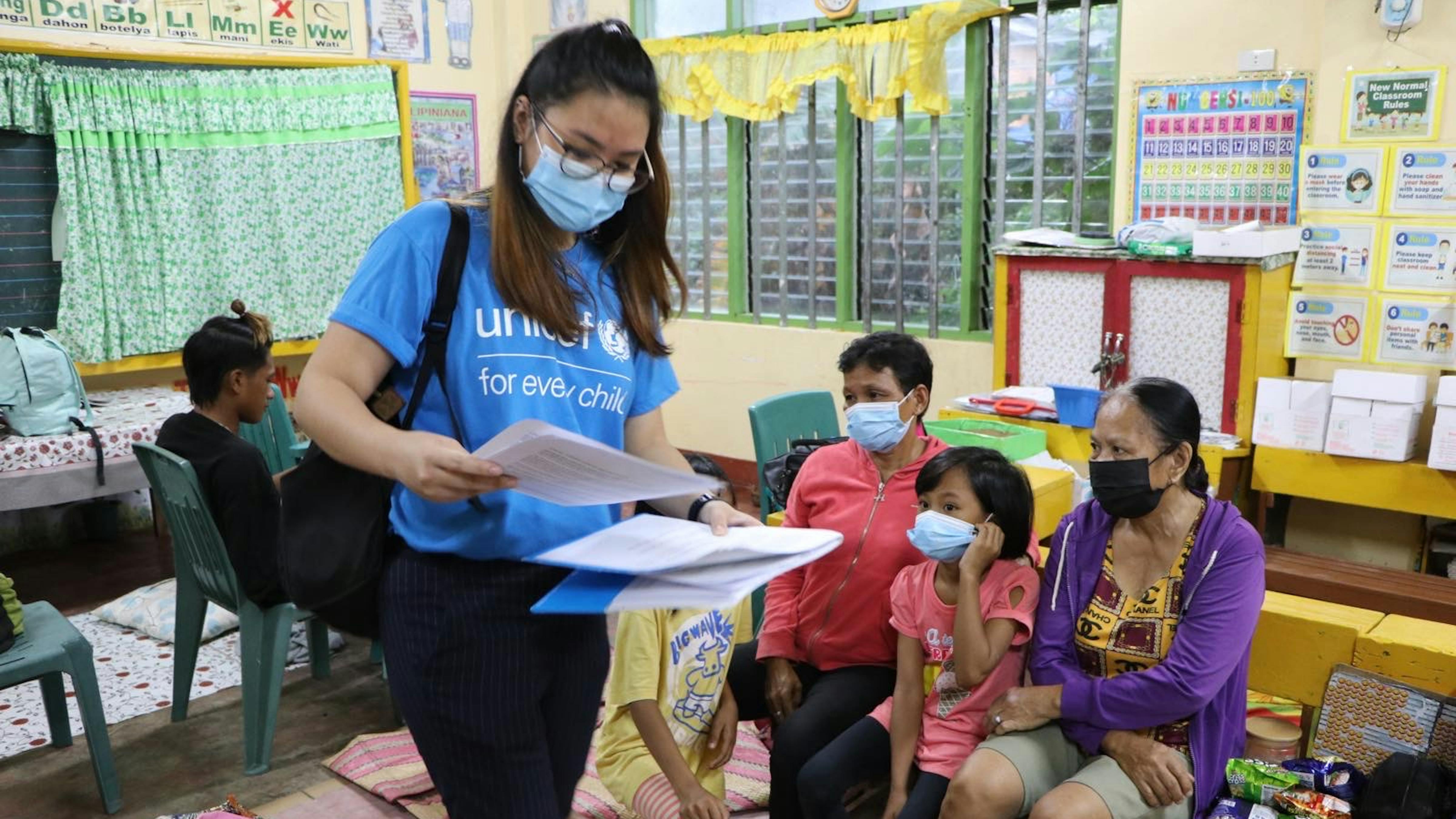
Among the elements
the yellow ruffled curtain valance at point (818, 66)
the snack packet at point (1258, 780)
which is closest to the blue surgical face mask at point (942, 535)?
the snack packet at point (1258, 780)

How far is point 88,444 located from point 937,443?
346 cm

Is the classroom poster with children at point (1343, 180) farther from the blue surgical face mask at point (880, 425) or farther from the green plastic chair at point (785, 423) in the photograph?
the blue surgical face mask at point (880, 425)

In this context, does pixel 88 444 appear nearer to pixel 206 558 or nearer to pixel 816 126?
pixel 206 558

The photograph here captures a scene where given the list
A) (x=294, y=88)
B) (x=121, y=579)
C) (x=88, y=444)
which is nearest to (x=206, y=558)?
(x=88, y=444)

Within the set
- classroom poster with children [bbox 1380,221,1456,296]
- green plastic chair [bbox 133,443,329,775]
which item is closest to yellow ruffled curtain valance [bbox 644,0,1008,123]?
classroom poster with children [bbox 1380,221,1456,296]

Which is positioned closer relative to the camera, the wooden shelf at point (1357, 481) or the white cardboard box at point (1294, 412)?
the wooden shelf at point (1357, 481)

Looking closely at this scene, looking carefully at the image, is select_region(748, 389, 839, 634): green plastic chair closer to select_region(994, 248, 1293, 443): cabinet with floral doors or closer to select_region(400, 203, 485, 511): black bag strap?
select_region(994, 248, 1293, 443): cabinet with floral doors

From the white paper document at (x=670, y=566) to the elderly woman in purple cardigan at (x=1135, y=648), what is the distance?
1012 millimetres

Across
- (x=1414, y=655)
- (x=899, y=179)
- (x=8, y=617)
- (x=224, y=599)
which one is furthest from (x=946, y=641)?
(x=899, y=179)

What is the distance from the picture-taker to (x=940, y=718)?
7.27ft

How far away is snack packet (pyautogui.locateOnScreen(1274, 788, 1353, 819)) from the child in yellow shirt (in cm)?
98

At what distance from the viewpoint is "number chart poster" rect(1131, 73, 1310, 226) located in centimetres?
398

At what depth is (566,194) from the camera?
1235 millimetres

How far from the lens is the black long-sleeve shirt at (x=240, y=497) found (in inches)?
121
